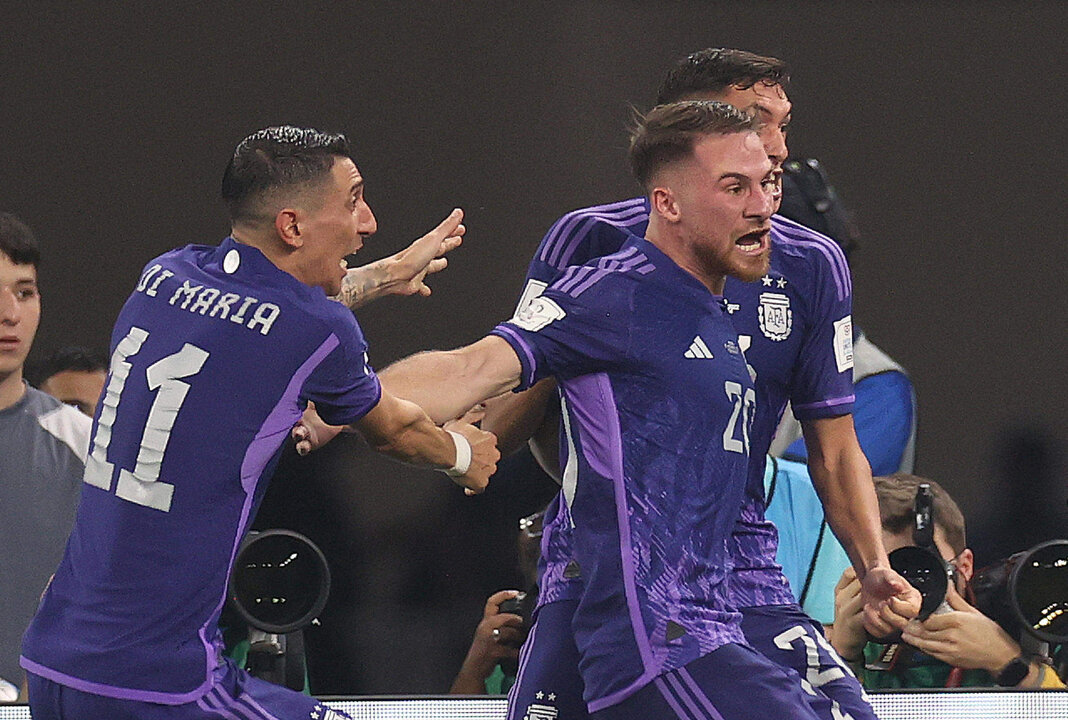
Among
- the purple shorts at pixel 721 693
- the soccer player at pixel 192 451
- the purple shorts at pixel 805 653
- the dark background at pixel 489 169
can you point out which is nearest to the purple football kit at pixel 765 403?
the purple shorts at pixel 805 653

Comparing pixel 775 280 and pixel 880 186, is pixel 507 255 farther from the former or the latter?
pixel 775 280

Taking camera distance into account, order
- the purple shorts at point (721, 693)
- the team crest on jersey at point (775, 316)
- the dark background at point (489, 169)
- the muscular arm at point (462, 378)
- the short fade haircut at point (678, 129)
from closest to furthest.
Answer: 1. the purple shorts at point (721, 693)
2. the muscular arm at point (462, 378)
3. the short fade haircut at point (678, 129)
4. the team crest on jersey at point (775, 316)
5. the dark background at point (489, 169)

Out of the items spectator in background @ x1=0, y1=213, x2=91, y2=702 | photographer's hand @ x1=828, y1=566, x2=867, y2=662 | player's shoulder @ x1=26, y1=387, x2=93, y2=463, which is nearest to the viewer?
photographer's hand @ x1=828, y1=566, x2=867, y2=662

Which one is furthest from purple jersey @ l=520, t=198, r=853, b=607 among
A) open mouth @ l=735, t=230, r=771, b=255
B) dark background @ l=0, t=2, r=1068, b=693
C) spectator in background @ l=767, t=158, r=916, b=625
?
dark background @ l=0, t=2, r=1068, b=693

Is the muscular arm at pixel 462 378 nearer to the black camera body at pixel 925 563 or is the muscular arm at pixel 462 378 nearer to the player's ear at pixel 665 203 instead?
the player's ear at pixel 665 203

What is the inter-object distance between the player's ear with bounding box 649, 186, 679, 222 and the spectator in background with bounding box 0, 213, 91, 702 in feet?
7.61

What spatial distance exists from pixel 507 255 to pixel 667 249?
6.63 ft

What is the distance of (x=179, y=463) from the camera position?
2465 millimetres

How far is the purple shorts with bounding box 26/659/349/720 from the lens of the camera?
8.00 feet

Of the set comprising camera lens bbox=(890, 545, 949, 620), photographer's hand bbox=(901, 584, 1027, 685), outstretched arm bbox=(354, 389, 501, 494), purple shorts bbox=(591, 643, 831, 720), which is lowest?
photographer's hand bbox=(901, 584, 1027, 685)

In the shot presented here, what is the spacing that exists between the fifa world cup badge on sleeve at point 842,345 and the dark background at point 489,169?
1.73 metres

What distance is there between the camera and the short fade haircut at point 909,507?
4367 millimetres

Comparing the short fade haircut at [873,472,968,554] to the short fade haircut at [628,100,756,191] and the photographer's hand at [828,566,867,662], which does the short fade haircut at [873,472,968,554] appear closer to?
the photographer's hand at [828,566,867,662]

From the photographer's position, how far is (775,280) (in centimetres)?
297
